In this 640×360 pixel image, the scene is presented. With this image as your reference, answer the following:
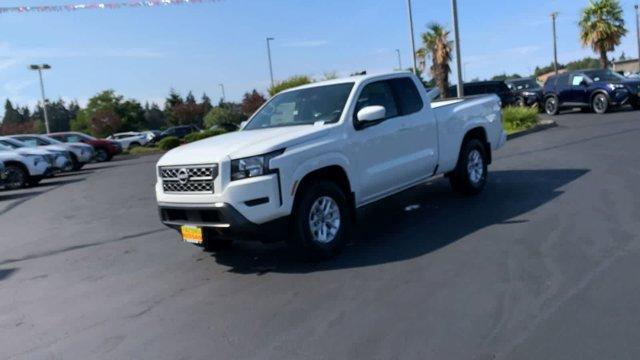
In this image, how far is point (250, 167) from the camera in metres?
6.19

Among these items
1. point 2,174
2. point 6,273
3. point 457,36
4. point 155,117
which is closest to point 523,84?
point 457,36

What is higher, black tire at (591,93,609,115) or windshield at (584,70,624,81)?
windshield at (584,70,624,81)

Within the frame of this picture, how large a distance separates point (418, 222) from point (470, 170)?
71.5 inches

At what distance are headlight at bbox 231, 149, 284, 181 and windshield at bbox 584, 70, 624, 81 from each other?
21.3 meters

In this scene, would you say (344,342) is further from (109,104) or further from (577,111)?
(109,104)

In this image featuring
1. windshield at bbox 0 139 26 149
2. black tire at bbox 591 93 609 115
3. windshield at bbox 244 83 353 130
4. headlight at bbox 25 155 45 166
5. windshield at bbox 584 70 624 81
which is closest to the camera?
windshield at bbox 244 83 353 130

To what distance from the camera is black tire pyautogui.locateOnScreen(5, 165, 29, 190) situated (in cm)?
1858

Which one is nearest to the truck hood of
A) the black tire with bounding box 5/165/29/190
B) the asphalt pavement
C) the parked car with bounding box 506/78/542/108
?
the asphalt pavement

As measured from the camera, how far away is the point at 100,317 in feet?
18.3

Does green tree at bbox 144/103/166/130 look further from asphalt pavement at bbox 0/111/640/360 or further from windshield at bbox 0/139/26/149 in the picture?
asphalt pavement at bbox 0/111/640/360

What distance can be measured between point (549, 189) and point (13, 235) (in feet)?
28.0

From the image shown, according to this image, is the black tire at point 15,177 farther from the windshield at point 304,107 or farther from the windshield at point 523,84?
the windshield at point 523,84

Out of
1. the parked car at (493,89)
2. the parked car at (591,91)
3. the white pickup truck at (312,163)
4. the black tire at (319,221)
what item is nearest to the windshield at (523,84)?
the parked car at (493,89)

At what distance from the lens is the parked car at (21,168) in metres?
18.6
